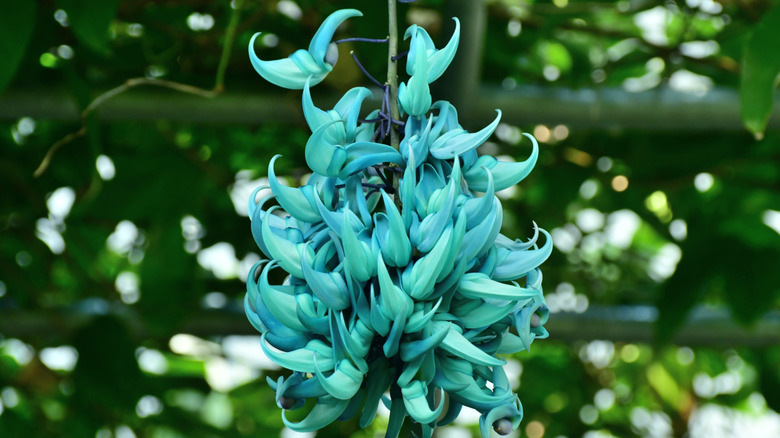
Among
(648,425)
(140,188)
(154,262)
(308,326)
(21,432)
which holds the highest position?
(308,326)

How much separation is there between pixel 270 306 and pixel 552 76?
758 mm

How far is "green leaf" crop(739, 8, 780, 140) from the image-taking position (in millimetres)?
511

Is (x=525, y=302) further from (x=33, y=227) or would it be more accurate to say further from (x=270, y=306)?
(x=33, y=227)

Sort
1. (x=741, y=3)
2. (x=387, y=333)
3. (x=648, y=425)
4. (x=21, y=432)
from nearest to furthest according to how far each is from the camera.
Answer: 1. (x=387, y=333)
2. (x=741, y=3)
3. (x=21, y=432)
4. (x=648, y=425)

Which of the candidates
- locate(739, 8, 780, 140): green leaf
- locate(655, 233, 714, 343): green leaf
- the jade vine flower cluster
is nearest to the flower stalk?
the jade vine flower cluster

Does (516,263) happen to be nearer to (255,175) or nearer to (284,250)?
(284,250)

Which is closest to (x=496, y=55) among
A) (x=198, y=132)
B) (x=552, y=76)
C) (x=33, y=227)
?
(x=552, y=76)

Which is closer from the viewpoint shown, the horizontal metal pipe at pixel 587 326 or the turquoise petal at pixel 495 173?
the turquoise petal at pixel 495 173

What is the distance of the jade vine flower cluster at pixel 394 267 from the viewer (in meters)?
0.28

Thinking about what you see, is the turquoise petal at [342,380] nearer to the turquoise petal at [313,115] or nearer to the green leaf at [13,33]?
the turquoise petal at [313,115]

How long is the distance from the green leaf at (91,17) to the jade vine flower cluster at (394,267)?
12.2 inches

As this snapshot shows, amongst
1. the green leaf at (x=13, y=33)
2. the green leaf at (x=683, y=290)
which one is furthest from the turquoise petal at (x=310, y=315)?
the green leaf at (x=683, y=290)

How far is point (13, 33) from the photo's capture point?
1.79 ft

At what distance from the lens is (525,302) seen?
0.30 meters
